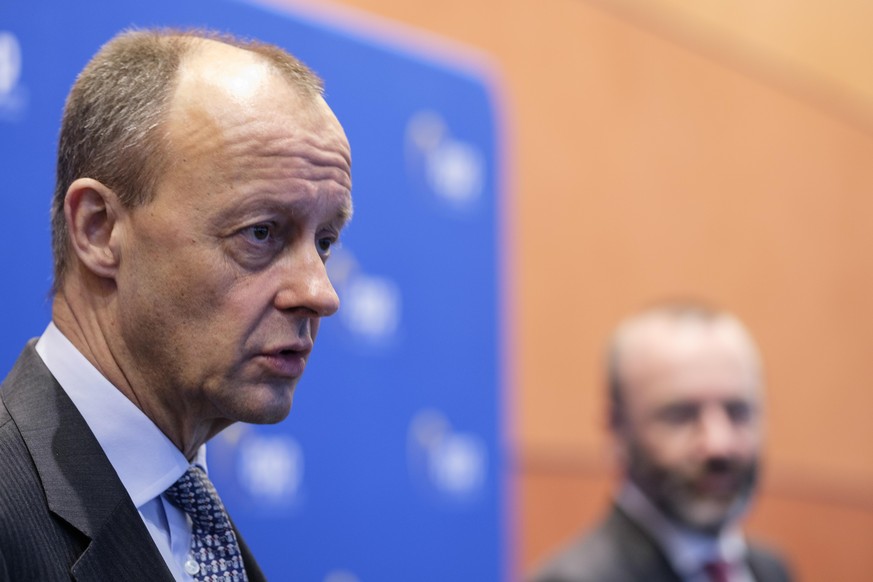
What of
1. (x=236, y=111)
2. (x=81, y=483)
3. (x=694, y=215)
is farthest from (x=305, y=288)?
(x=694, y=215)

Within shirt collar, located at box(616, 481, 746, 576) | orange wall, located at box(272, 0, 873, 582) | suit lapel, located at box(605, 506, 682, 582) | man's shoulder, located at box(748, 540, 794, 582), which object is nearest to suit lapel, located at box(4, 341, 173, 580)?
suit lapel, located at box(605, 506, 682, 582)

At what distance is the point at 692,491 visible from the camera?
3217 mm

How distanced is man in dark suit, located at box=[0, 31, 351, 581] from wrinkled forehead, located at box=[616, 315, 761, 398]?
2021mm

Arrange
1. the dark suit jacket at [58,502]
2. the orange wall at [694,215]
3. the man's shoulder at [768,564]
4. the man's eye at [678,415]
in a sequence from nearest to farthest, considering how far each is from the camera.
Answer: the dark suit jacket at [58,502] → the man's eye at [678,415] → the man's shoulder at [768,564] → the orange wall at [694,215]

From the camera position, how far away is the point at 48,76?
1.83 metres

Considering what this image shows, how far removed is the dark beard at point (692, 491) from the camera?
10.5 ft

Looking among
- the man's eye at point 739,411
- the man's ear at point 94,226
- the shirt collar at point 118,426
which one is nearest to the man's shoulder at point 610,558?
the man's eye at point 739,411

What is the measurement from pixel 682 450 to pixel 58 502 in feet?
7.39

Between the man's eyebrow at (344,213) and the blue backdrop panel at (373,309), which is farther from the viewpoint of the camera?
the blue backdrop panel at (373,309)

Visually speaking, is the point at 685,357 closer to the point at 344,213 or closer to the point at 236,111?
the point at 344,213

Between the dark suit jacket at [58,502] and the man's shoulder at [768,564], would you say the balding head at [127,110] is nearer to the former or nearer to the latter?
the dark suit jacket at [58,502]

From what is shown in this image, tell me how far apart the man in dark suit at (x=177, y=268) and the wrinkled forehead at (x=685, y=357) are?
202 centimetres

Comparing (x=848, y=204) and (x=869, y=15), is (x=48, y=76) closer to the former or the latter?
(x=848, y=204)

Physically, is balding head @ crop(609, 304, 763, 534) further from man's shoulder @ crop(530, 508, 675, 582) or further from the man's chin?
man's shoulder @ crop(530, 508, 675, 582)
